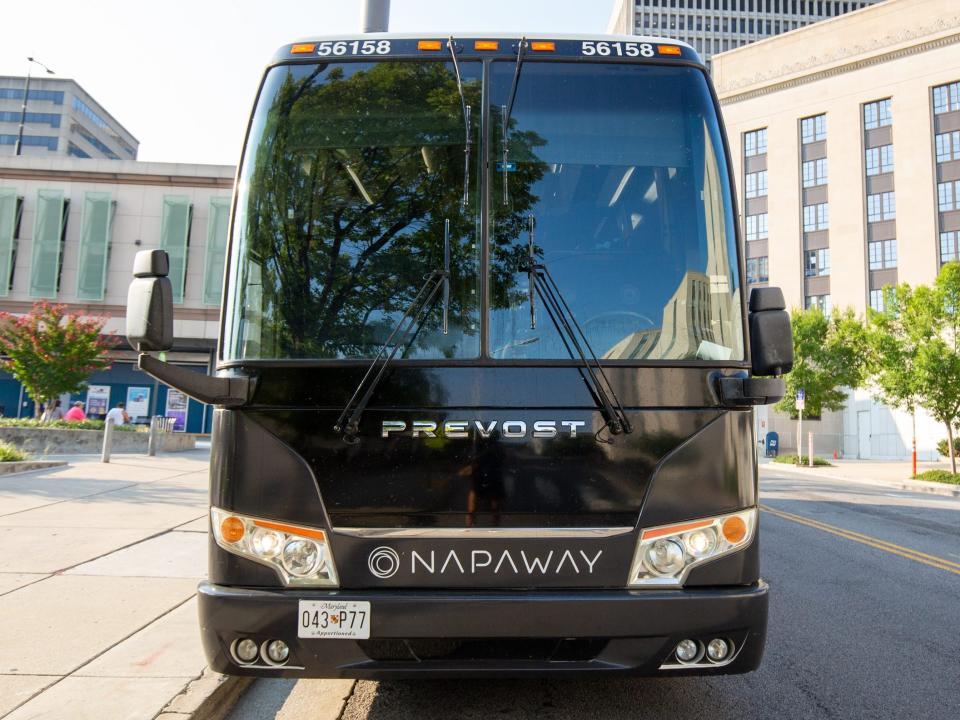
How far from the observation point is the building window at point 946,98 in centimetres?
4716

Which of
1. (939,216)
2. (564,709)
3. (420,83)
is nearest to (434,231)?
(420,83)

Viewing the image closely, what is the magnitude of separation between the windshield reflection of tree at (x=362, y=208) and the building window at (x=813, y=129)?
5636cm

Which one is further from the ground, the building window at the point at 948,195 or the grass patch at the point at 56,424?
the building window at the point at 948,195

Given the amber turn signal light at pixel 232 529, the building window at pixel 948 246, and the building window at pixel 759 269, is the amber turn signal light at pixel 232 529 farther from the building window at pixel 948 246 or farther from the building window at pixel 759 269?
the building window at pixel 759 269

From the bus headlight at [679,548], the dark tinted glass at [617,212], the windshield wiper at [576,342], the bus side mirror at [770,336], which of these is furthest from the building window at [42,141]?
the bus headlight at [679,548]

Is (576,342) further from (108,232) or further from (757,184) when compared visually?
(757,184)

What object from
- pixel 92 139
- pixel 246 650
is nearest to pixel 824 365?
pixel 246 650

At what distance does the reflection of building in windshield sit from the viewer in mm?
3127

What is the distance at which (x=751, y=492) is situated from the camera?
3.08m

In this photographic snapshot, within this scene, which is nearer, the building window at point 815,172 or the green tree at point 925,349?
the green tree at point 925,349

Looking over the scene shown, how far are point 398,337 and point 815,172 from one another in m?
56.1

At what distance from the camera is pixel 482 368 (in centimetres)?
307

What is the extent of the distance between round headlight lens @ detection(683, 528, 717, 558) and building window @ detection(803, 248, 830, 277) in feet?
174

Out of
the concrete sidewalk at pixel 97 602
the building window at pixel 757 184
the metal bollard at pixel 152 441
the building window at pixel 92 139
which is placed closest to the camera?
the concrete sidewalk at pixel 97 602
